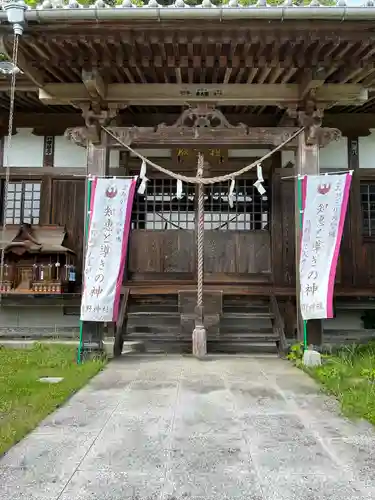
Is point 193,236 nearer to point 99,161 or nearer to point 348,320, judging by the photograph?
point 99,161

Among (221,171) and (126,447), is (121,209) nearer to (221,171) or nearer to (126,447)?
(221,171)

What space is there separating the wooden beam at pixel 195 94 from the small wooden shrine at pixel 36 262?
2795 millimetres

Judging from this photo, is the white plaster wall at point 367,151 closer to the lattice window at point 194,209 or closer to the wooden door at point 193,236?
the lattice window at point 194,209

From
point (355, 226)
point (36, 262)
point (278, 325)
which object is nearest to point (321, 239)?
point (278, 325)

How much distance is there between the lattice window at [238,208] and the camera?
10.5 meters

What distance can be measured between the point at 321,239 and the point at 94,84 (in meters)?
4.28

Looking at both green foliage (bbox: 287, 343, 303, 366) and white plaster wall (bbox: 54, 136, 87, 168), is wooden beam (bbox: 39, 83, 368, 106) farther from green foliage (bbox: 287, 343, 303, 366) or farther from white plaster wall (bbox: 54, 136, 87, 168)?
green foliage (bbox: 287, 343, 303, 366)

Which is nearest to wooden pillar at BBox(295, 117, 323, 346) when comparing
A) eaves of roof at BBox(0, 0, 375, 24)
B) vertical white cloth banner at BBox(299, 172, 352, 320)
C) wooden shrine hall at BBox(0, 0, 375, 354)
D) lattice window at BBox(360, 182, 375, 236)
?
wooden shrine hall at BBox(0, 0, 375, 354)

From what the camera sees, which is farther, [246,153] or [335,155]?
[246,153]

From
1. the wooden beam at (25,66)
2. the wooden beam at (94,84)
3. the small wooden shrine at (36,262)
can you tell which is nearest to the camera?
the wooden beam at (25,66)

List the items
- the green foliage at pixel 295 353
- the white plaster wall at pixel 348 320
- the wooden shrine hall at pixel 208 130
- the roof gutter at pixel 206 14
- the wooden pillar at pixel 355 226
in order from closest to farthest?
the roof gutter at pixel 206 14 < the wooden shrine hall at pixel 208 130 < the green foliage at pixel 295 353 < the wooden pillar at pixel 355 226 < the white plaster wall at pixel 348 320

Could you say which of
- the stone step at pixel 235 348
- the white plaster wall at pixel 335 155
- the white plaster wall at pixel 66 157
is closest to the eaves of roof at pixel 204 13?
the white plaster wall at pixel 66 157

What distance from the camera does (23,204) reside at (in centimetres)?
998

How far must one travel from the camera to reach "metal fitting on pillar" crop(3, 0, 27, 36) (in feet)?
19.4
